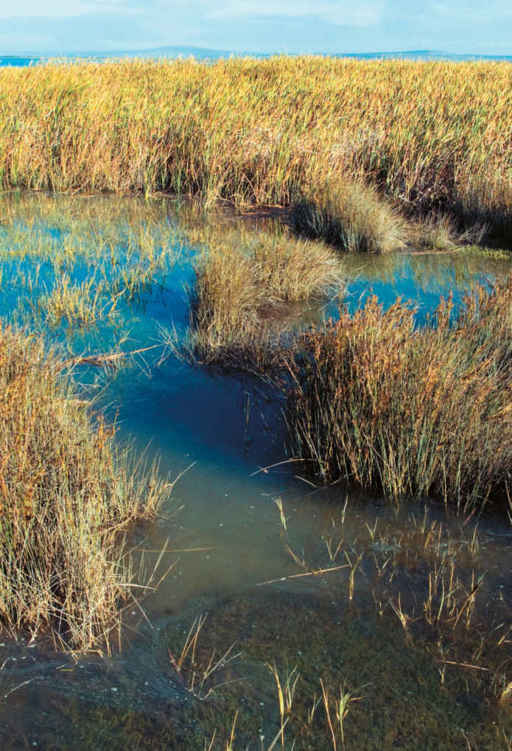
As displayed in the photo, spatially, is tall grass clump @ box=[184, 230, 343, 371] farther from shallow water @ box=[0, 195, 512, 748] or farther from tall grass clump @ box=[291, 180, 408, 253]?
tall grass clump @ box=[291, 180, 408, 253]

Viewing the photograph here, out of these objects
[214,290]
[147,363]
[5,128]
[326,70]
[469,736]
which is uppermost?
[326,70]

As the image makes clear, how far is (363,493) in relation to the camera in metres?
3.55

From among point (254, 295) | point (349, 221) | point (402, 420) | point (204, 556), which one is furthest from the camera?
point (349, 221)

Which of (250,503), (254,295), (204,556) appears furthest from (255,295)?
(204,556)

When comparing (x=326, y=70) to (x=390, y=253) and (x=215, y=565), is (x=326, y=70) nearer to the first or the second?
(x=390, y=253)

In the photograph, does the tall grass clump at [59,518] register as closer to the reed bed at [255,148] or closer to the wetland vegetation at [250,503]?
the wetland vegetation at [250,503]

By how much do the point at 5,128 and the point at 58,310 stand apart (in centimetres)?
565

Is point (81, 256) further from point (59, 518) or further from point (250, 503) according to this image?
point (59, 518)

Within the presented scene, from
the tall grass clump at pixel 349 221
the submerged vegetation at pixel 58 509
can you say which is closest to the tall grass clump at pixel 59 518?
the submerged vegetation at pixel 58 509

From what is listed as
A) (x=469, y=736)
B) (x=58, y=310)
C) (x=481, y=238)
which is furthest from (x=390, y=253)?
(x=469, y=736)

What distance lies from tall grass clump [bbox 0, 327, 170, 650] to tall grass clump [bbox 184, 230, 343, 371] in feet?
5.57

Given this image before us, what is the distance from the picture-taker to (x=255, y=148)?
32.4 ft

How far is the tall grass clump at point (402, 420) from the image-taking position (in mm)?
3484

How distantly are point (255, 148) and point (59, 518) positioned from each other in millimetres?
8194
